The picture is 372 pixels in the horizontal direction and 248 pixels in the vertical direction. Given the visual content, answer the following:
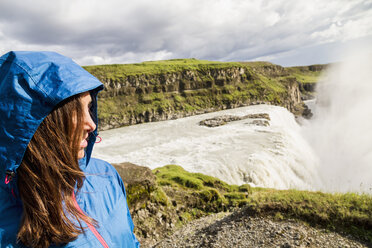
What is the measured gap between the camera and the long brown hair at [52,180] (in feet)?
3.81

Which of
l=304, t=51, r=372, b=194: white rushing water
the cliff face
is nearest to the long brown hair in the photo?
l=304, t=51, r=372, b=194: white rushing water

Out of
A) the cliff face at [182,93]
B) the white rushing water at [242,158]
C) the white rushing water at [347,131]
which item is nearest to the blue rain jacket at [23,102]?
the white rushing water at [347,131]

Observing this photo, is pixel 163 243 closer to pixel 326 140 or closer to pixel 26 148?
pixel 26 148

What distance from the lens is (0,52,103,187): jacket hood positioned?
111cm

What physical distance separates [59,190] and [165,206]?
7.36m

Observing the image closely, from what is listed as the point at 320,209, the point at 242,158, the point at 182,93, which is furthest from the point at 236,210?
the point at 182,93

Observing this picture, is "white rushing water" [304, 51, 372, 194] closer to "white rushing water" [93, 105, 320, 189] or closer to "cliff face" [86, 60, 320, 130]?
"white rushing water" [93, 105, 320, 189]

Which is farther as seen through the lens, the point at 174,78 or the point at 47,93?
the point at 174,78

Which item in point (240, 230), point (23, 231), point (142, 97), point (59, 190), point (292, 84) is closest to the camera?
point (23, 231)

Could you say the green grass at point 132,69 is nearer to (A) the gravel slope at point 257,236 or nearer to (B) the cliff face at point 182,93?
(B) the cliff face at point 182,93

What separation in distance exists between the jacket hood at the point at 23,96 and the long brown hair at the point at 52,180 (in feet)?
0.23

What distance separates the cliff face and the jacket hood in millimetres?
57591

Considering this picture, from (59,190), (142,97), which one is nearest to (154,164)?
(59,190)

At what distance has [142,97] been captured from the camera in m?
67.9
